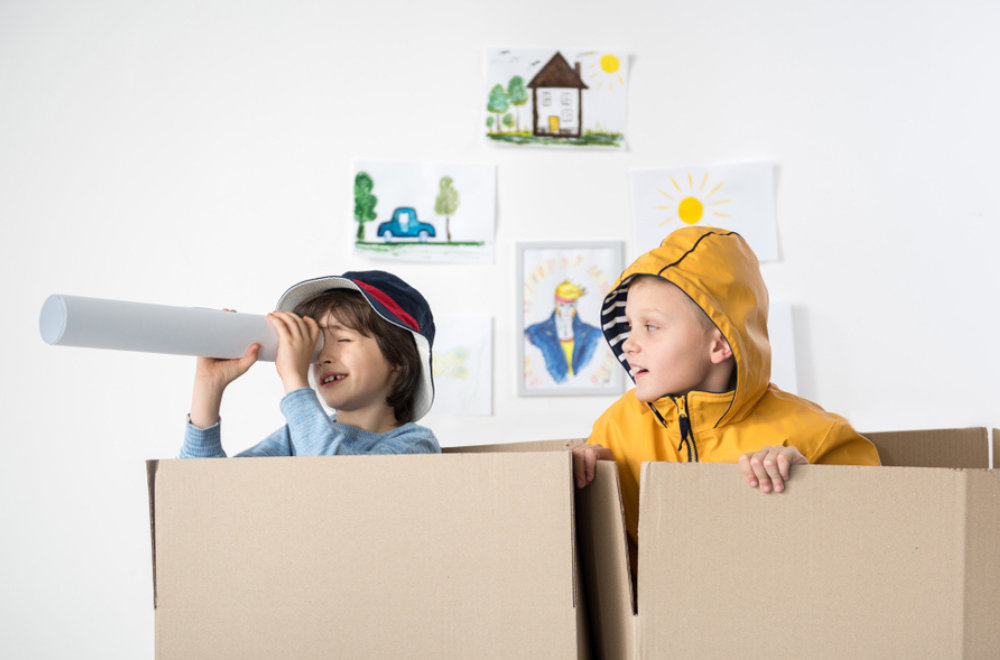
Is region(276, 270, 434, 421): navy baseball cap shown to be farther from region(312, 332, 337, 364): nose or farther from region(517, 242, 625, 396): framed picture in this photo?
region(517, 242, 625, 396): framed picture

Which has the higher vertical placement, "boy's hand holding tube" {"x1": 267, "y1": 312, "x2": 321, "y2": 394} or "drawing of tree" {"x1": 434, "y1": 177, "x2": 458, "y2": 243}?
"drawing of tree" {"x1": 434, "y1": 177, "x2": 458, "y2": 243}

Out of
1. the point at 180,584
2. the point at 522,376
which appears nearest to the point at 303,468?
the point at 180,584

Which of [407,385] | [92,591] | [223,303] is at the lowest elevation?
[92,591]

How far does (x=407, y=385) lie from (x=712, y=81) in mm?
1041

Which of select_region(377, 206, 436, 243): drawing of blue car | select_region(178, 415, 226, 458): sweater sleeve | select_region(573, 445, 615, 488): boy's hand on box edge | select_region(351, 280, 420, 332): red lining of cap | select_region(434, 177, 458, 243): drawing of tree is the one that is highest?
select_region(434, 177, 458, 243): drawing of tree

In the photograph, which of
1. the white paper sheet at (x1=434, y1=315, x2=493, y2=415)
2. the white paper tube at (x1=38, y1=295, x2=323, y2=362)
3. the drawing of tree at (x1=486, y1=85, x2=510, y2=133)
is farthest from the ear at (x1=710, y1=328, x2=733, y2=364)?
the drawing of tree at (x1=486, y1=85, x2=510, y2=133)

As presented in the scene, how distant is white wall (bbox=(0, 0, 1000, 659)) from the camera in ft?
5.39

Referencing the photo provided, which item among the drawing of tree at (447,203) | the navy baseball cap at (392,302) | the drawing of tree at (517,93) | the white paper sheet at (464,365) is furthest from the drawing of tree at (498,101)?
the navy baseball cap at (392,302)

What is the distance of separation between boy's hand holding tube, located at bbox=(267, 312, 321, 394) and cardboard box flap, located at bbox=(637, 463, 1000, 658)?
1.61ft

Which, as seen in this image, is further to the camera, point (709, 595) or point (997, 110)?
point (997, 110)

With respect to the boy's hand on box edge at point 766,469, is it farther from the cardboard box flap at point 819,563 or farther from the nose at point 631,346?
the nose at point 631,346

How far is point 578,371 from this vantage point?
169cm

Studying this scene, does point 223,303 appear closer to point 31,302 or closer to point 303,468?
point 31,302

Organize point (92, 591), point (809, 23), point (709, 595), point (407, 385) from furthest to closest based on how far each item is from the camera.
A: point (809, 23) < point (92, 591) < point (407, 385) < point (709, 595)
